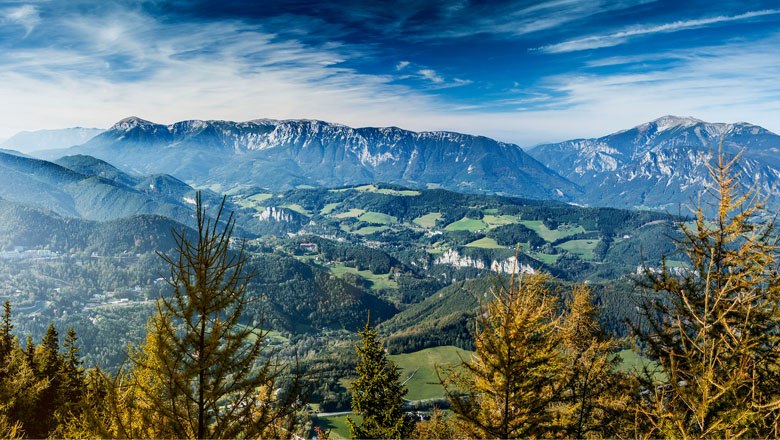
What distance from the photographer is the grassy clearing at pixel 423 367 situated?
124944mm

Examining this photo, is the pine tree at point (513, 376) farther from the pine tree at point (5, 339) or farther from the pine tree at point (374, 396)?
the pine tree at point (5, 339)

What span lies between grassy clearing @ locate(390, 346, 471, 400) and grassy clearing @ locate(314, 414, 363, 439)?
2458cm

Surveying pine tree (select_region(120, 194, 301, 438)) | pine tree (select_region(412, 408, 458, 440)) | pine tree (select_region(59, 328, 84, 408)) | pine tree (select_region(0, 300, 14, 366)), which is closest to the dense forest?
pine tree (select_region(120, 194, 301, 438))

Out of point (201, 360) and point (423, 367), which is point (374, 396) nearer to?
point (201, 360)

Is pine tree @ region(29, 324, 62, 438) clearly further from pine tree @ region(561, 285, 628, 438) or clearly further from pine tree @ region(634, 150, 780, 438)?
pine tree @ region(634, 150, 780, 438)

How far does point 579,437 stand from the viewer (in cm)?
1509

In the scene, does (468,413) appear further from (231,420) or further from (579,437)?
(231,420)

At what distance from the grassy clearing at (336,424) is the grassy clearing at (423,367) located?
2458 centimetres

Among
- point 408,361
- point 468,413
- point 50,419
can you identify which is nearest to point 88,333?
point 408,361

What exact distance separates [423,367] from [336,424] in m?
49.7

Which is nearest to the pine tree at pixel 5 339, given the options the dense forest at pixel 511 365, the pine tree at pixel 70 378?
the pine tree at pixel 70 378

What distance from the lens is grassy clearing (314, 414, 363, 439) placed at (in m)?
91.2

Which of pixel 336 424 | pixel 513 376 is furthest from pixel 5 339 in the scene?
pixel 336 424

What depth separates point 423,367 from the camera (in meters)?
143
